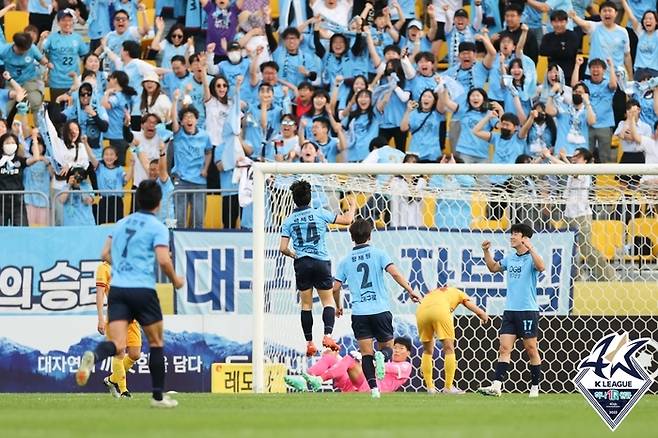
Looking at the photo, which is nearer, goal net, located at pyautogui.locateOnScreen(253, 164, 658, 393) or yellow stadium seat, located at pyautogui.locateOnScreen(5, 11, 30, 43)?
goal net, located at pyautogui.locateOnScreen(253, 164, 658, 393)

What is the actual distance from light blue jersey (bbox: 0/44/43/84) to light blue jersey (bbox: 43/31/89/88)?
0.92 ft

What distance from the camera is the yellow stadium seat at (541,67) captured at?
75.0 ft

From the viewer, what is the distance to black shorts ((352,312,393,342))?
15945mm

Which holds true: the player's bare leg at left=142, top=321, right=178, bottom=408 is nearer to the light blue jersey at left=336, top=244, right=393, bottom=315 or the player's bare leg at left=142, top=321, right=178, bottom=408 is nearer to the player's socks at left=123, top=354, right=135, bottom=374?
the player's socks at left=123, top=354, right=135, bottom=374

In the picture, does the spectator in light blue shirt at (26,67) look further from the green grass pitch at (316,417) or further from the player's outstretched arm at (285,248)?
the green grass pitch at (316,417)

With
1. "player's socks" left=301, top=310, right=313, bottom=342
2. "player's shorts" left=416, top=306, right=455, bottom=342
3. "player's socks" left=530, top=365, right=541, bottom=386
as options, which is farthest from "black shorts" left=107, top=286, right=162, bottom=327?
"player's socks" left=530, top=365, right=541, bottom=386

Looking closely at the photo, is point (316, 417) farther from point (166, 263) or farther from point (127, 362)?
point (127, 362)

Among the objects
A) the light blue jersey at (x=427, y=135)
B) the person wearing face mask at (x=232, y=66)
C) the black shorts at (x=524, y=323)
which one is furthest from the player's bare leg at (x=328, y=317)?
the person wearing face mask at (x=232, y=66)

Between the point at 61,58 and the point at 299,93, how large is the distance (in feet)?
13.0

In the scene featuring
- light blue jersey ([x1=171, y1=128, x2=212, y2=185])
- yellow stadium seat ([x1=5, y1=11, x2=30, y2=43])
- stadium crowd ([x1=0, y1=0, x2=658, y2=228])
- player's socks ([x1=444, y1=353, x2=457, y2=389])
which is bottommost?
player's socks ([x1=444, y1=353, x2=457, y2=389])

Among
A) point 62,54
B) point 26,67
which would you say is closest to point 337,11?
point 62,54

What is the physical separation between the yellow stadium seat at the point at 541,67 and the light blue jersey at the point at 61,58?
24.1ft

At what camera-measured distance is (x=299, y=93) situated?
73.4 ft

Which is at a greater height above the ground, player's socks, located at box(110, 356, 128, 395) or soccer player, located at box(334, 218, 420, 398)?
soccer player, located at box(334, 218, 420, 398)
